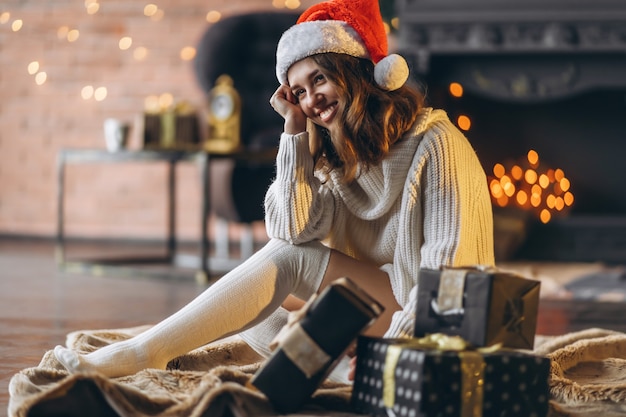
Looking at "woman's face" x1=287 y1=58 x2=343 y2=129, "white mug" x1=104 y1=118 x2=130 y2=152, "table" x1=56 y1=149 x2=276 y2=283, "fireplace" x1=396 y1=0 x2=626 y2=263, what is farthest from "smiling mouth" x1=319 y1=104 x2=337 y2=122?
"white mug" x1=104 y1=118 x2=130 y2=152

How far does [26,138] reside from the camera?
203 inches

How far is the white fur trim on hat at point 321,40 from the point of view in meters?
1.59

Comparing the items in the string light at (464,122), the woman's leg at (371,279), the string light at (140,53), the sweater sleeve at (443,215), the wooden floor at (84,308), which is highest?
the string light at (140,53)

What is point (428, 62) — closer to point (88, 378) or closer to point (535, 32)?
point (535, 32)

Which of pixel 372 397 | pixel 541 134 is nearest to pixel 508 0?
pixel 541 134

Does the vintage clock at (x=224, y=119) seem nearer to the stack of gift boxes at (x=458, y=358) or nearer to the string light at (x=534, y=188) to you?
the string light at (x=534, y=188)

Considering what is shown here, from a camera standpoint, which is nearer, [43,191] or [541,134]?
[541,134]

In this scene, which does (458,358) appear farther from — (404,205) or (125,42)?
(125,42)

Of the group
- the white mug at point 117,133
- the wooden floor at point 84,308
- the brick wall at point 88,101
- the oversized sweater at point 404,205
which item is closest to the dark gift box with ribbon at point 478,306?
the oversized sweater at point 404,205

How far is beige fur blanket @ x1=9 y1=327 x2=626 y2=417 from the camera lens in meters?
1.32

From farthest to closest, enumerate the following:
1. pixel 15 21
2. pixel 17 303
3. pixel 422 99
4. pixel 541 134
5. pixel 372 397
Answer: pixel 15 21 → pixel 541 134 → pixel 17 303 → pixel 422 99 → pixel 372 397

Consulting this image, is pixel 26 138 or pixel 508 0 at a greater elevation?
pixel 508 0

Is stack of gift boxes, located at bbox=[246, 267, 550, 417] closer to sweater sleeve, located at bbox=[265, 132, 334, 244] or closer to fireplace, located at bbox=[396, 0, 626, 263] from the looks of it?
sweater sleeve, located at bbox=[265, 132, 334, 244]

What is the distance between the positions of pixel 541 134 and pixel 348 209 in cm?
240
